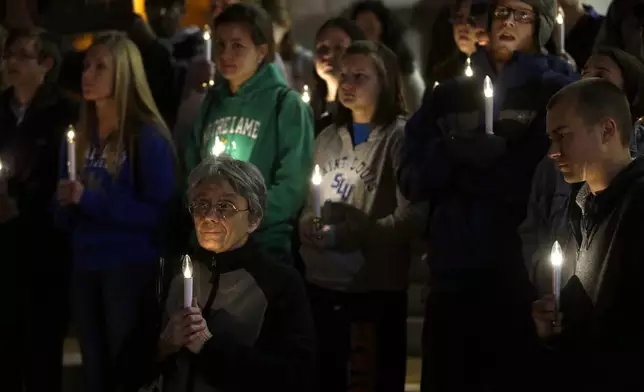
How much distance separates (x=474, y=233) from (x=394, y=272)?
1.90 ft

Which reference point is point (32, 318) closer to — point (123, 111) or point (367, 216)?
point (123, 111)

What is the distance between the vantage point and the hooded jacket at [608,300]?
2.99 metres

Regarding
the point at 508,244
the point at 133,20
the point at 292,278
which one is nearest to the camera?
the point at 292,278

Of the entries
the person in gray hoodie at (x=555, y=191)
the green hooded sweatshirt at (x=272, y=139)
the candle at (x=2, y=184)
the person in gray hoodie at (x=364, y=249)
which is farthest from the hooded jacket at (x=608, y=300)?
the candle at (x=2, y=184)

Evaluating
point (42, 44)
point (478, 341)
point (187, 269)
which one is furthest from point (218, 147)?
point (187, 269)

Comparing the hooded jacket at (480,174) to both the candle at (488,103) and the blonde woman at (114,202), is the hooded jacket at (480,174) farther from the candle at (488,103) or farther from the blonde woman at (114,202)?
the blonde woman at (114,202)

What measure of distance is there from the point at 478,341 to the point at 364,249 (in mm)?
733

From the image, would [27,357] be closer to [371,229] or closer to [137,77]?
[137,77]

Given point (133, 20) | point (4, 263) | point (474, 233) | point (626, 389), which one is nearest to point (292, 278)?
point (474, 233)

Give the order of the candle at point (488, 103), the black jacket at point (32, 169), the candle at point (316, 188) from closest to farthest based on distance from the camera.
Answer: the candle at point (488, 103), the candle at point (316, 188), the black jacket at point (32, 169)

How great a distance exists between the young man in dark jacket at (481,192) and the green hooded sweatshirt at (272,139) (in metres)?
0.61

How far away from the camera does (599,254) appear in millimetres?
3096

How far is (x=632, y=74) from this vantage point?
13.1 feet

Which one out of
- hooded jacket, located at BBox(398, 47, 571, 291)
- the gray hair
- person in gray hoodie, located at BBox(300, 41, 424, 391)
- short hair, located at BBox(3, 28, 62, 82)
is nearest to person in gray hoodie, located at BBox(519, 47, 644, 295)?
hooded jacket, located at BBox(398, 47, 571, 291)
